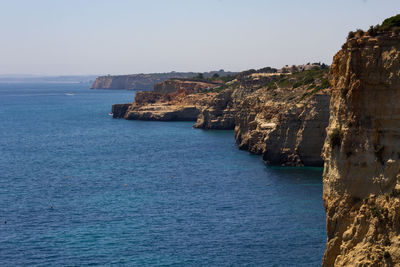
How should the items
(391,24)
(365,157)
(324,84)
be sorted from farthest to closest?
(324,84) → (391,24) → (365,157)

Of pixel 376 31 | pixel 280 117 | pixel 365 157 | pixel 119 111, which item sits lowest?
pixel 119 111

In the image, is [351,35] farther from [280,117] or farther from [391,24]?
[280,117]

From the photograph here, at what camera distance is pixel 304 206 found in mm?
57812

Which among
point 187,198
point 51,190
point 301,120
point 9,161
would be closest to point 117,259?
point 187,198

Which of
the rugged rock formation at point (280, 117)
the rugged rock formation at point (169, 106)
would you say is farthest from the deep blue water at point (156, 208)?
the rugged rock formation at point (169, 106)

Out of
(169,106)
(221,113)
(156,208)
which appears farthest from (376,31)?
(169,106)

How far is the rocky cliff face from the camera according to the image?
24734mm

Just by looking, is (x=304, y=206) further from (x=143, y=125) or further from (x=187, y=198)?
(x=143, y=125)

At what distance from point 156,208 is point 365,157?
35863 millimetres

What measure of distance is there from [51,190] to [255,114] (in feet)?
141

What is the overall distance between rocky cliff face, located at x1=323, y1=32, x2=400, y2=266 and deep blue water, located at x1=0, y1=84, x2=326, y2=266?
1604 cm

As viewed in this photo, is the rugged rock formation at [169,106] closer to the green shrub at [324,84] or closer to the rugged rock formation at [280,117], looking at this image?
the rugged rock formation at [280,117]

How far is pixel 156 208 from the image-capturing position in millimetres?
58875

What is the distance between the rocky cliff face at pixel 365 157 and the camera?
81.1 feet
